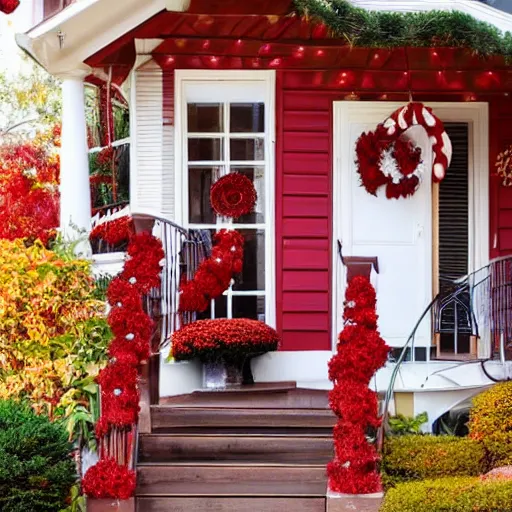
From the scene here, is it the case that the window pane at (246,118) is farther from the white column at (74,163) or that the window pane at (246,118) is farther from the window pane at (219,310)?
the window pane at (219,310)

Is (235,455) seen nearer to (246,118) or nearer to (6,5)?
(246,118)

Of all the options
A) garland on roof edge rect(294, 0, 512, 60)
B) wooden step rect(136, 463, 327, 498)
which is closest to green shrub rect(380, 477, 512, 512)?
wooden step rect(136, 463, 327, 498)

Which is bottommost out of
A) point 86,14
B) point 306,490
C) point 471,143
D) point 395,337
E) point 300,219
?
point 306,490

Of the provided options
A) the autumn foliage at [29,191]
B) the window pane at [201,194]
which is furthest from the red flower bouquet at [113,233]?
the autumn foliage at [29,191]

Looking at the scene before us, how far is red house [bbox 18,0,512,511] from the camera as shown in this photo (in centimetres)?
991

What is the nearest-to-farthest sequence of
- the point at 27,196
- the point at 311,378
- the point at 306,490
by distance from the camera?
the point at 306,490 → the point at 311,378 → the point at 27,196

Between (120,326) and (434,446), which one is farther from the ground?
(120,326)

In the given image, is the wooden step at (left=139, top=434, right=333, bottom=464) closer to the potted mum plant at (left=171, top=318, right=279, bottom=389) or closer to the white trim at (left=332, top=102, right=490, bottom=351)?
the potted mum plant at (left=171, top=318, right=279, bottom=389)

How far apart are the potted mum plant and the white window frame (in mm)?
690

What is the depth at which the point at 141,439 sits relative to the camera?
8.27 meters

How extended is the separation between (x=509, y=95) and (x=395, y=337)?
2505 mm

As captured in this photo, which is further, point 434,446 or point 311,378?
point 311,378

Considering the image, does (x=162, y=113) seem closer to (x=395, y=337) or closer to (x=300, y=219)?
(x=300, y=219)

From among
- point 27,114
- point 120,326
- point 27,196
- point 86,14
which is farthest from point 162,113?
point 27,114
